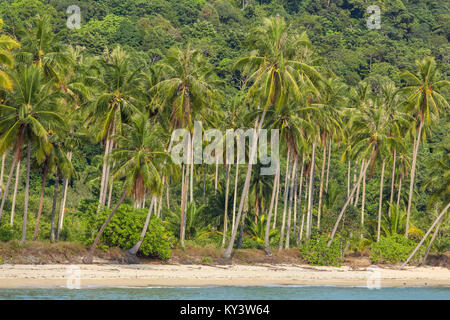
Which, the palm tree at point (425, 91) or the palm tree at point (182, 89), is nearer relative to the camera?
the palm tree at point (182, 89)

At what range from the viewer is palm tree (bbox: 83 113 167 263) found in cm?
3216

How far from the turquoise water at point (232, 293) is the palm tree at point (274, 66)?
8.84 metres

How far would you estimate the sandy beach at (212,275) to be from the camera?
28609 millimetres

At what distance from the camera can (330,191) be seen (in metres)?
52.3

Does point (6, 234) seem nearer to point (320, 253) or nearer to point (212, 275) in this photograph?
point (212, 275)

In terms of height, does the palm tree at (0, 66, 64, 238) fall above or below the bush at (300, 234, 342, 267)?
above

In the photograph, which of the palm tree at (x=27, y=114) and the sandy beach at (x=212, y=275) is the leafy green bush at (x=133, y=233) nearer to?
the sandy beach at (x=212, y=275)

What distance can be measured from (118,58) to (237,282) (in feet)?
47.0

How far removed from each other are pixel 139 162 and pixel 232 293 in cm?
825

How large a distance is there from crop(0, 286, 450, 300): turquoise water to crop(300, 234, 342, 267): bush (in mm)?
7541

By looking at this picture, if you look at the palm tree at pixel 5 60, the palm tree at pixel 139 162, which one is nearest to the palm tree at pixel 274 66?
the palm tree at pixel 139 162

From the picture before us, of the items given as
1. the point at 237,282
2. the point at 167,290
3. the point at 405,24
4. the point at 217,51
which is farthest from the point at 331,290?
the point at 405,24

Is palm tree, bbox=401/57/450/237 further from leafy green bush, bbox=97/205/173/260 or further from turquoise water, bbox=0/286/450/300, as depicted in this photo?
leafy green bush, bbox=97/205/173/260

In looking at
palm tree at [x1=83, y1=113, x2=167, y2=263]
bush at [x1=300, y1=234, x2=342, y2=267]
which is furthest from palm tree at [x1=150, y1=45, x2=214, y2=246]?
bush at [x1=300, y1=234, x2=342, y2=267]
